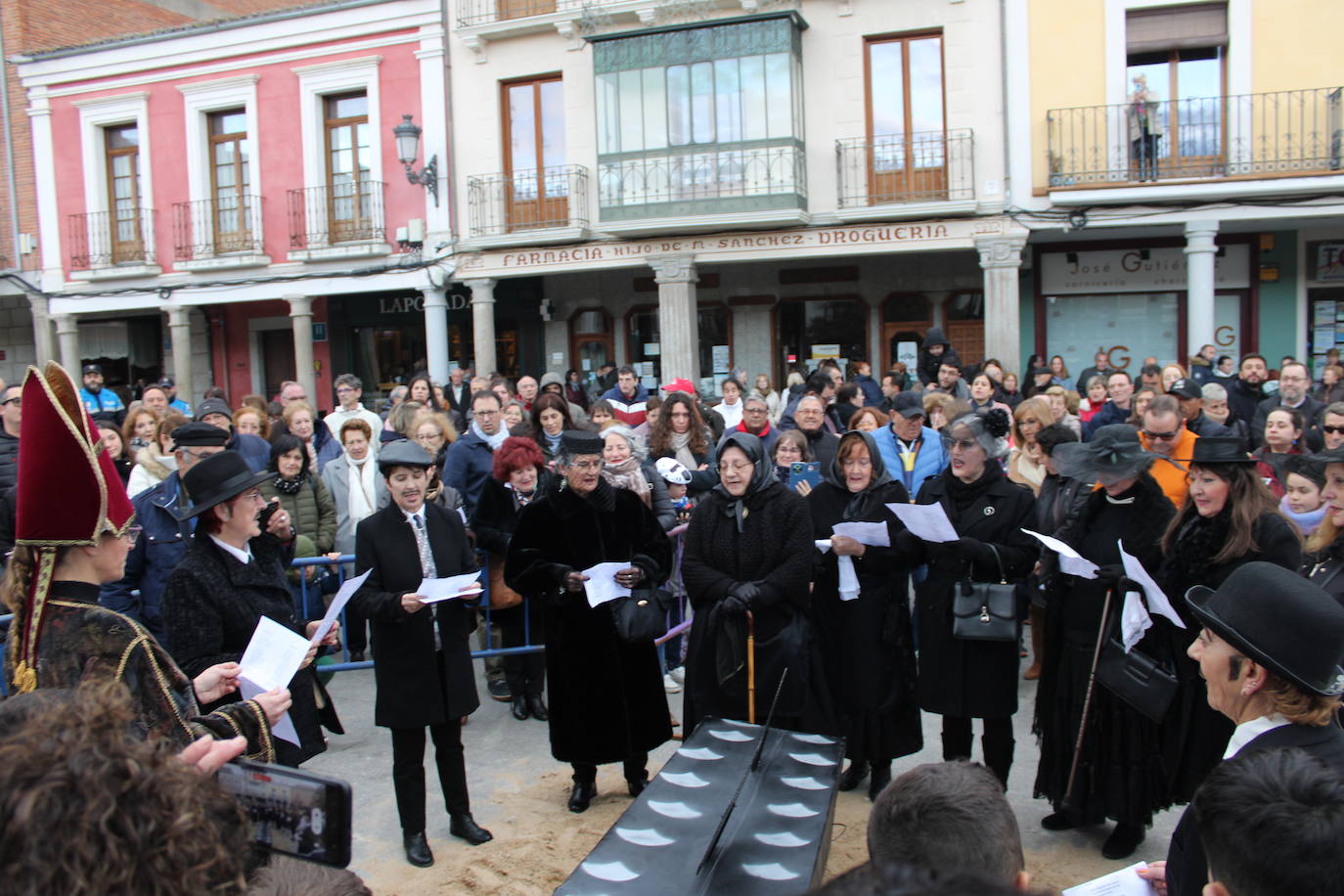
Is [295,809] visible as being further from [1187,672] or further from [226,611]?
[1187,672]

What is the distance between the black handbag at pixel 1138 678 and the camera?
3.92 m

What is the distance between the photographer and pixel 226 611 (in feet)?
11.7

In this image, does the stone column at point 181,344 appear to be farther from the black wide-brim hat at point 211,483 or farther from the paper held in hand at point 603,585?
the black wide-brim hat at point 211,483

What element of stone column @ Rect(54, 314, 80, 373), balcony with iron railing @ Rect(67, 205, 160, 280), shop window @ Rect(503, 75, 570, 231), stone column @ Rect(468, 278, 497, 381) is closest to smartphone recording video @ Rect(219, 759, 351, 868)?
shop window @ Rect(503, 75, 570, 231)

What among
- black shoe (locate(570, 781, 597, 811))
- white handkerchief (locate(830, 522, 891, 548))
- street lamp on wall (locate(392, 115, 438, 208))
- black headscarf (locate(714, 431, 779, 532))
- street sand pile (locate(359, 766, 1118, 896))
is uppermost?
street lamp on wall (locate(392, 115, 438, 208))

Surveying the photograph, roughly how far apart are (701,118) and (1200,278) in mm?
7677

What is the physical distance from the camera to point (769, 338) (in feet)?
60.4

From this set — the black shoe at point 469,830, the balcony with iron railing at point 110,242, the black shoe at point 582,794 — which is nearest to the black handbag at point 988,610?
the black shoe at point 582,794

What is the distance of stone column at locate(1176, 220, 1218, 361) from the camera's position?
14.7m

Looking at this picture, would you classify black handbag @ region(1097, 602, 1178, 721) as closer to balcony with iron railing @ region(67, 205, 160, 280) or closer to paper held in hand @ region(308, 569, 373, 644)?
paper held in hand @ region(308, 569, 373, 644)

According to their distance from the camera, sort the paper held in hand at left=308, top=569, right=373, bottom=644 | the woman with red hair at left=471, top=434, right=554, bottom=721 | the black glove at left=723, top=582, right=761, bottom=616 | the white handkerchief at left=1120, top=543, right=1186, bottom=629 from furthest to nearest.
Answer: the woman with red hair at left=471, top=434, right=554, bottom=721
the black glove at left=723, top=582, right=761, bottom=616
the white handkerchief at left=1120, top=543, right=1186, bottom=629
the paper held in hand at left=308, top=569, right=373, bottom=644

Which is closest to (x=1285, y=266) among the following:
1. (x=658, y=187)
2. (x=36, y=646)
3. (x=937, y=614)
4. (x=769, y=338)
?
(x=769, y=338)

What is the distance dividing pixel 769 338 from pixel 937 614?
1390cm

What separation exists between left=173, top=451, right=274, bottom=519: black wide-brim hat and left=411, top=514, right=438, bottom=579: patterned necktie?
4.01ft
